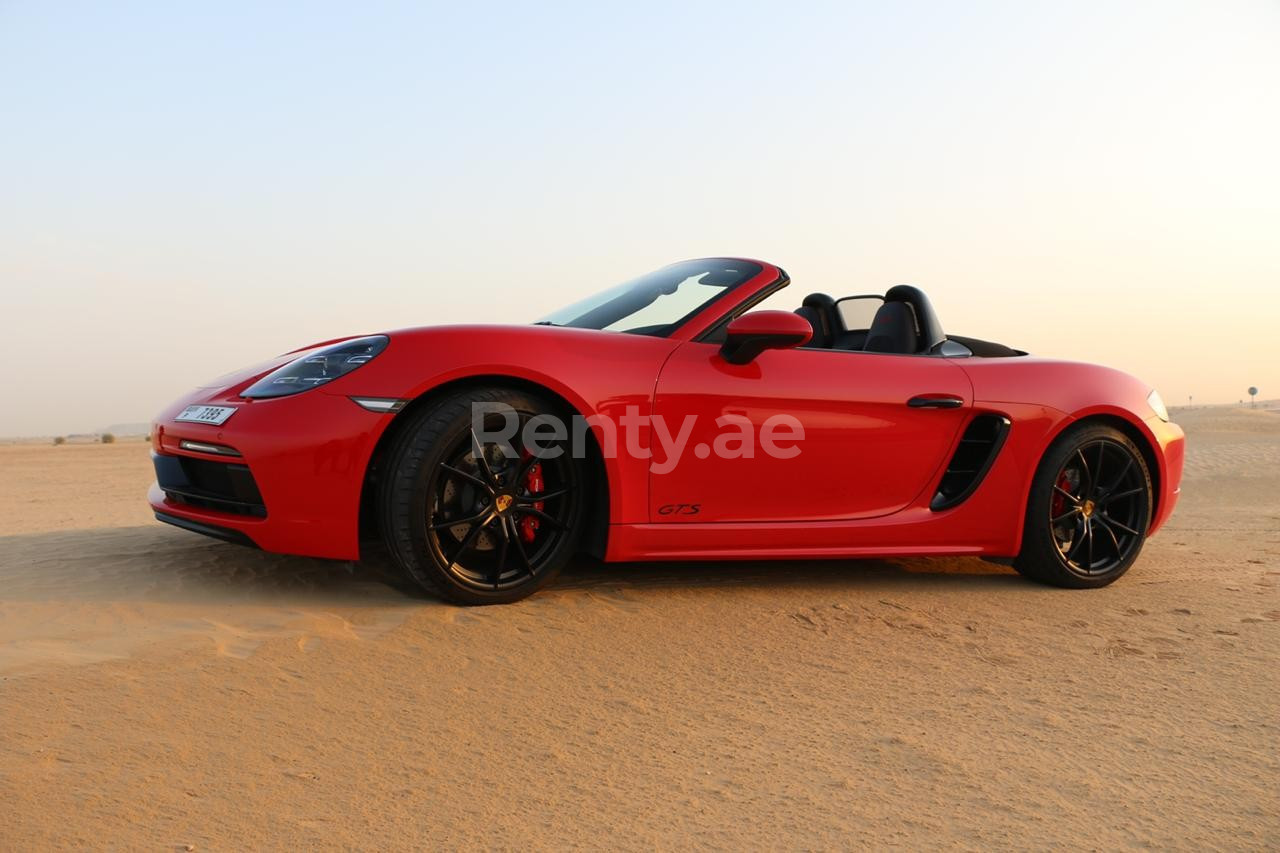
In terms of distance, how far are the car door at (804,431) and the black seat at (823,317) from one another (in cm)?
94

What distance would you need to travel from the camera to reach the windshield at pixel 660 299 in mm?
4219

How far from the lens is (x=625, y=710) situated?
9.12 feet

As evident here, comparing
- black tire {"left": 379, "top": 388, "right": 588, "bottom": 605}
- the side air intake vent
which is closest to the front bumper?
black tire {"left": 379, "top": 388, "right": 588, "bottom": 605}

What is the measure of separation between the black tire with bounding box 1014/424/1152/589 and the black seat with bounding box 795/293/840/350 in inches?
51.6

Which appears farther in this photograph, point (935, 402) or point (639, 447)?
point (935, 402)

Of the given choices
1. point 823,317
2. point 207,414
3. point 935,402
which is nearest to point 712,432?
point 935,402

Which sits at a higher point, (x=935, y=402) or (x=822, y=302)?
(x=822, y=302)

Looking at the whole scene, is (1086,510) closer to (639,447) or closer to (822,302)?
(822,302)

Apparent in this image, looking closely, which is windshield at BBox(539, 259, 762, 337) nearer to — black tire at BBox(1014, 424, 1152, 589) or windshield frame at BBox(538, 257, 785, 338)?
windshield frame at BBox(538, 257, 785, 338)

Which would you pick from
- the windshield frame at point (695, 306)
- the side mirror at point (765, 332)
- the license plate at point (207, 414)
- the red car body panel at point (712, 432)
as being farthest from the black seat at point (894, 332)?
the license plate at point (207, 414)

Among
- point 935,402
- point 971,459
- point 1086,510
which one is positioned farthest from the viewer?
point 1086,510

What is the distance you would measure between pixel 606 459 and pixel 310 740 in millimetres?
1669

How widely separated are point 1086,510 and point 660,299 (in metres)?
2.36

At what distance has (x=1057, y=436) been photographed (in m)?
4.72
